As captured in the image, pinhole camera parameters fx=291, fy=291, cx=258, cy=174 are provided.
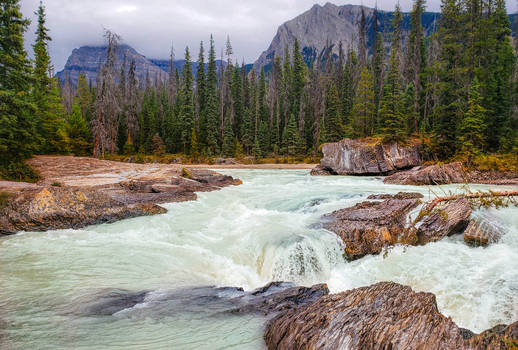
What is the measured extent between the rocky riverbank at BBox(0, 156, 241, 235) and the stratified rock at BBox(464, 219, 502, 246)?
Result: 1122 cm

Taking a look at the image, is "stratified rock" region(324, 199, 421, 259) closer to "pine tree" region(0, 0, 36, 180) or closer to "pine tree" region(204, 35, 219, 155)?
"pine tree" region(0, 0, 36, 180)

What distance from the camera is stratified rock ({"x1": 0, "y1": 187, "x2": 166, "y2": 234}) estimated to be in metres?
10.5

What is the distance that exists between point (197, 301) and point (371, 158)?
26.2 m

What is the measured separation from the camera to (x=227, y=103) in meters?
62.8

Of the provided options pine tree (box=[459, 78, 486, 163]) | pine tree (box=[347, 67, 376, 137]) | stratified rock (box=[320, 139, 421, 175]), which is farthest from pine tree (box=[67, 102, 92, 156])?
pine tree (box=[459, 78, 486, 163])

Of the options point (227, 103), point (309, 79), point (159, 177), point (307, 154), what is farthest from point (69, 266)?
point (309, 79)

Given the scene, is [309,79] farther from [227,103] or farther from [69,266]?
[69,266]

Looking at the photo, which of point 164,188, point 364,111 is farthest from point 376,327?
point 364,111

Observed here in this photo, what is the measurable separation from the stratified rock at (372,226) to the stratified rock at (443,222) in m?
0.45

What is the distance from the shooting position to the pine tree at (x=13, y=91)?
17.3 metres

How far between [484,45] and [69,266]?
39838mm

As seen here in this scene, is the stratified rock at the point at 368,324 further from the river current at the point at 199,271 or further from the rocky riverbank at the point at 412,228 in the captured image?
the rocky riverbank at the point at 412,228

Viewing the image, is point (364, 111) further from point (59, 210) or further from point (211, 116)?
point (59, 210)

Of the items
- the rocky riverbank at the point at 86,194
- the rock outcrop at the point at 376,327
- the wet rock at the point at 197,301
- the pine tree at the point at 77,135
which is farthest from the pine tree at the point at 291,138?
the rock outcrop at the point at 376,327
